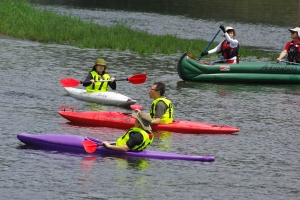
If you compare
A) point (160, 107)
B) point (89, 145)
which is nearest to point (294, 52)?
point (160, 107)

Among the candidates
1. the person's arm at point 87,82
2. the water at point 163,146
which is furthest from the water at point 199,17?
the person's arm at point 87,82

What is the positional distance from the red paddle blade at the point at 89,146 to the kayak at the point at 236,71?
9.03 metres

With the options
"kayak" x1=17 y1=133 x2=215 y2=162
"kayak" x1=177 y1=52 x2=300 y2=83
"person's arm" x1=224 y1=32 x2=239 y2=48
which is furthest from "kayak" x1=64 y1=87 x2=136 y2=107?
"person's arm" x1=224 y1=32 x2=239 y2=48

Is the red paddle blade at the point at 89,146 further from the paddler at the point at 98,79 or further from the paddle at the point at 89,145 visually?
the paddler at the point at 98,79

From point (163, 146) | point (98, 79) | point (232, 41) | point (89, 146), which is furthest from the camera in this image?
point (232, 41)

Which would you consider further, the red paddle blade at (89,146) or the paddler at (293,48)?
the paddler at (293,48)

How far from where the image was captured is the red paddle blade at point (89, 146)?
1202cm

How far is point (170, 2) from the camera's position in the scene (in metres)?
48.1

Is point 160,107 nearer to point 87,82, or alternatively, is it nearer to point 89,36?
point 87,82

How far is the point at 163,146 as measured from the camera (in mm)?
13445

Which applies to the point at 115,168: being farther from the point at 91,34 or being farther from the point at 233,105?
the point at 91,34

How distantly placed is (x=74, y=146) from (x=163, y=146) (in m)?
1.79

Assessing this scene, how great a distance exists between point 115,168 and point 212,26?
25492mm

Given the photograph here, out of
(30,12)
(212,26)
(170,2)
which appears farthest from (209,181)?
(170,2)
